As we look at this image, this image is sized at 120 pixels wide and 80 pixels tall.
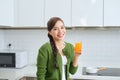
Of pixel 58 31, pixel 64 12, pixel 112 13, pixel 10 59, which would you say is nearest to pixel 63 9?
pixel 64 12

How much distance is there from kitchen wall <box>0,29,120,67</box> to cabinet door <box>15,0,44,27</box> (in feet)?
1.09

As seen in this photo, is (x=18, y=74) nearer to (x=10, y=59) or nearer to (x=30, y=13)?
(x=10, y=59)

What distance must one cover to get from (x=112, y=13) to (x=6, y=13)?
4.06 feet

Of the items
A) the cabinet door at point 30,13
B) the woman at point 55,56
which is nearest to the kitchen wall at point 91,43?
the cabinet door at point 30,13

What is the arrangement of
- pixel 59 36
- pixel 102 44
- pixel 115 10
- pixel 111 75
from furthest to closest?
pixel 102 44
pixel 115 10
pixel 111 75
pixel 59 36

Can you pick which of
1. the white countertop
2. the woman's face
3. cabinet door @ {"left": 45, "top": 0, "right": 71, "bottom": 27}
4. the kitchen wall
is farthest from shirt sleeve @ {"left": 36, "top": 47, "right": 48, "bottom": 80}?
the kitchen wall

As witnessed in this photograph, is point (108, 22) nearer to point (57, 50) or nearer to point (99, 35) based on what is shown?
point (99, 35)

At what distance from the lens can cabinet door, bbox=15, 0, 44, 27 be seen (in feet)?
8.69

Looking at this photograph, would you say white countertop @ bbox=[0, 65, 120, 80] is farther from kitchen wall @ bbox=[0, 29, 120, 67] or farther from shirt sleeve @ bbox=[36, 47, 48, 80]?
shirt sleeve @ bbox=[36, 47, 48, 80]

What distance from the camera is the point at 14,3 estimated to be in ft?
8.88

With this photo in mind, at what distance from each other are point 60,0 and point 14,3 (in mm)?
585

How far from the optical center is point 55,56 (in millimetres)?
1341

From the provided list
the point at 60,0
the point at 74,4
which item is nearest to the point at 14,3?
the point at 60,0

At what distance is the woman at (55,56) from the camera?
1328 millimetres
